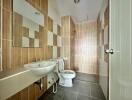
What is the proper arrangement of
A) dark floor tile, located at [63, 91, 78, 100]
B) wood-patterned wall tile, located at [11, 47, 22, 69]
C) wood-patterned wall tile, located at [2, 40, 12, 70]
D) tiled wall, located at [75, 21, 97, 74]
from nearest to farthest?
wood-patterned wall tile, located at [2, 40, 12, 70] < wood-patterned wall tile, located at [11, 47, 22, 69] < dark floor tile, located at [63, 91, 78, 100] < tiled wall, located at [75, 21, 97, 74]

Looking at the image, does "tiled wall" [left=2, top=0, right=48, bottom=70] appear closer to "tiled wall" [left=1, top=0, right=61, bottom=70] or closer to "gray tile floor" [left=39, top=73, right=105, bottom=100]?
"tiled wall" [left=1, top=0, right=61, bottom=70]

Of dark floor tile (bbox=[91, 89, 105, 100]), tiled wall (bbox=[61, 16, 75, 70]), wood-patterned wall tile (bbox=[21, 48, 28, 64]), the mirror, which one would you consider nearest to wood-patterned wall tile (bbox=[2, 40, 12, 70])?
the mirror

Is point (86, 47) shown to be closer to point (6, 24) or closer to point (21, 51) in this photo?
point (21, 51)

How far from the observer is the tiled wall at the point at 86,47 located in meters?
3.64

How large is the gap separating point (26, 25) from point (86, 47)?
2.74 meters

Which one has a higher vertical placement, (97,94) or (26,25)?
(26,25)

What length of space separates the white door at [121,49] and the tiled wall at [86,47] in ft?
9.01

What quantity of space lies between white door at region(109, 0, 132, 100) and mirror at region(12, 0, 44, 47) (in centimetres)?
125

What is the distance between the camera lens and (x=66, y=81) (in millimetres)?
2525

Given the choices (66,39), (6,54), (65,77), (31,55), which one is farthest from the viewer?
(66,39)

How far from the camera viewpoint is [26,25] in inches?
59.9

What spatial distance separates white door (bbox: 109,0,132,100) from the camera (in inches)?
25.6

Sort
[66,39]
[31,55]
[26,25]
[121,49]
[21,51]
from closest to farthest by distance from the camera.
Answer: [121,49] → [21,51] → [26,25] → [31,55] → [66,39]

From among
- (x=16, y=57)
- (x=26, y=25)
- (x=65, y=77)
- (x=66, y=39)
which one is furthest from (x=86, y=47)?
(x=16, y=57)
